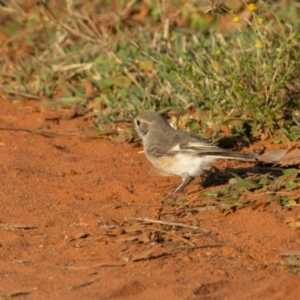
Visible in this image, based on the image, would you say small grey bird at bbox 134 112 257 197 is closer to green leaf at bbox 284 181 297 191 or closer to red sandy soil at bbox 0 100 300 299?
red sandy soil at bbox 0 100 300 299

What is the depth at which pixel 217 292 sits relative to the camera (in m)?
5.44

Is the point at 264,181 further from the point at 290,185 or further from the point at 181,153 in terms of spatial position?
the point at 181,153

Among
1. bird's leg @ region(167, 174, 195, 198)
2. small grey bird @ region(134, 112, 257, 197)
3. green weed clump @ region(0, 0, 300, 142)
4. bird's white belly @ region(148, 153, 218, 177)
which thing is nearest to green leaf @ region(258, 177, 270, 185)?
small grey bird @ region(134, 112, 257, 197)

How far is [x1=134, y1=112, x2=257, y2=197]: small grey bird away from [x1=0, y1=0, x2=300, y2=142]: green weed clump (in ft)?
2.87

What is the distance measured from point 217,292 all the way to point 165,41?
610cm

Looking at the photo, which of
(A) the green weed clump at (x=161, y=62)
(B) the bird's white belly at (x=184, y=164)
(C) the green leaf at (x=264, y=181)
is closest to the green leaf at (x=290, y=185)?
(C) the green leaf at (x=264, y=181)

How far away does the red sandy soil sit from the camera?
5539 millimetres

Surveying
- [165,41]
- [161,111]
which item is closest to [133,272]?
[161,111]

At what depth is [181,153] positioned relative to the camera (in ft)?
25.1

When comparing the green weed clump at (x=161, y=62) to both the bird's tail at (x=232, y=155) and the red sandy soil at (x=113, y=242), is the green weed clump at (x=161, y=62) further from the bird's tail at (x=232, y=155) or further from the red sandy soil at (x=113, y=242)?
the bird's tail at (x=232, y=155)

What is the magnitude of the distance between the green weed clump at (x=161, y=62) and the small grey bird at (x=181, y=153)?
0.87 metres

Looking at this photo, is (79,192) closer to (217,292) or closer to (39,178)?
(39,178)

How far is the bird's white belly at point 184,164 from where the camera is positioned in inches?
296

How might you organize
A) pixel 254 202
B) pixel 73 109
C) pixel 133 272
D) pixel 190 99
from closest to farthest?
pixel 133 272, pixel 254 202, pixel 190 99, pixel 73 109
